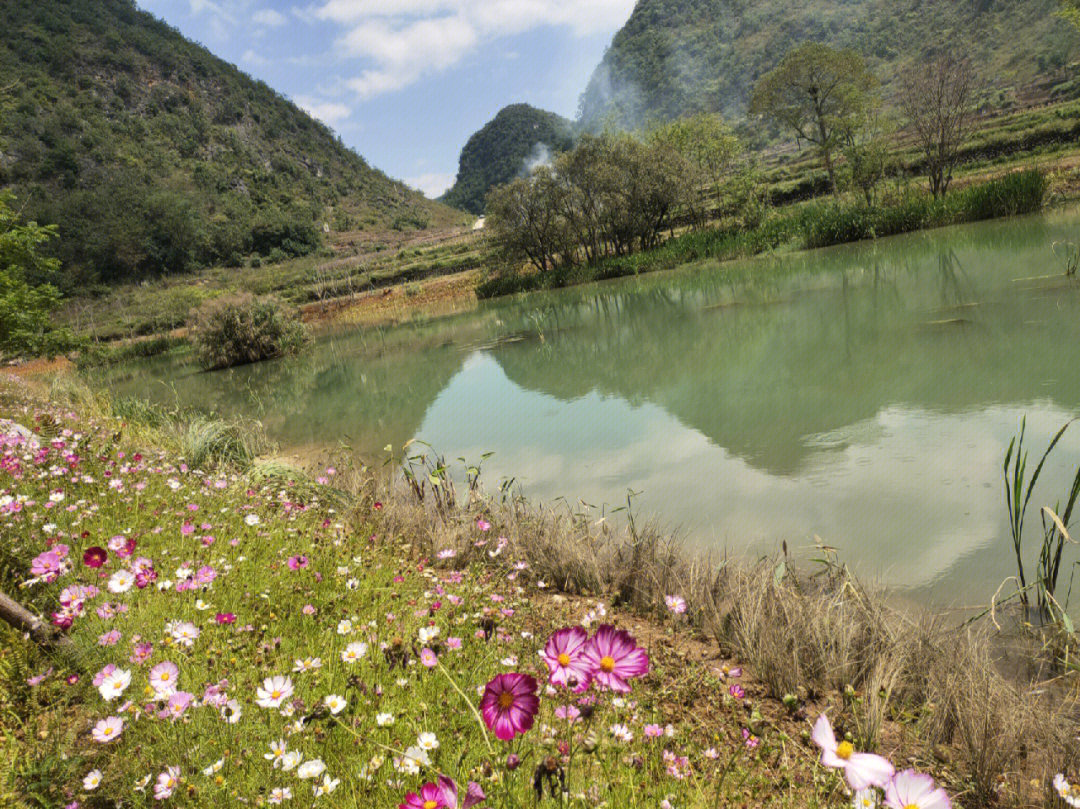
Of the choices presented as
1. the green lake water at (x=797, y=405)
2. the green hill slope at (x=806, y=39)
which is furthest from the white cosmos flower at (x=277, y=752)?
the green hill slope at (x=806, y=39)

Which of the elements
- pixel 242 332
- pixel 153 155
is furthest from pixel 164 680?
pixel 153 155

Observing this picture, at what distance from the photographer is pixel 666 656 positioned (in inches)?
107

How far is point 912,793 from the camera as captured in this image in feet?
3.02

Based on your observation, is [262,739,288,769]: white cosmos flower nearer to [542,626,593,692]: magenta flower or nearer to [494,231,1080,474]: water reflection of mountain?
[542,626,593,692]: magenta flower

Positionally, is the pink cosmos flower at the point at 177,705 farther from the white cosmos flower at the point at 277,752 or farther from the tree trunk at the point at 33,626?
the tree trunk at the point at 33,626

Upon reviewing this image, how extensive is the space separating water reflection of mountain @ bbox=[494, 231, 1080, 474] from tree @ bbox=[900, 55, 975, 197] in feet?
44.2

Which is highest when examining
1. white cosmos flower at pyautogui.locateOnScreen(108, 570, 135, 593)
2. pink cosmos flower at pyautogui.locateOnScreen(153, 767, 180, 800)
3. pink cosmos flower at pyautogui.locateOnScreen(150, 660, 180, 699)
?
white cosmos flower at pyautogui.locateOnScreen(108, 570, 135, 593)

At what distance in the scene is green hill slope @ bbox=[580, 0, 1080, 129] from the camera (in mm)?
91812

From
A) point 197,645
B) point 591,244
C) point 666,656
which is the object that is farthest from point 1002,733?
point 591,244

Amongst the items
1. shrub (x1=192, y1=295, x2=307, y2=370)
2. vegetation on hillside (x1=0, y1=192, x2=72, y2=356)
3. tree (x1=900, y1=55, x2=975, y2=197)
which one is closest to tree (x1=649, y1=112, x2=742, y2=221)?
tree (x1=900, y1=55, x2=975, y2=197)

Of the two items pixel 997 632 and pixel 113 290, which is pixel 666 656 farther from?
pixel 113 290

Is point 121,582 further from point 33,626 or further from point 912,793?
point 912,793

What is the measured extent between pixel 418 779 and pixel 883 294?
12.1m

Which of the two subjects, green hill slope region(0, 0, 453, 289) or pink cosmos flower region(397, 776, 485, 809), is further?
green hill slope region(0, 0, 453, 289)
